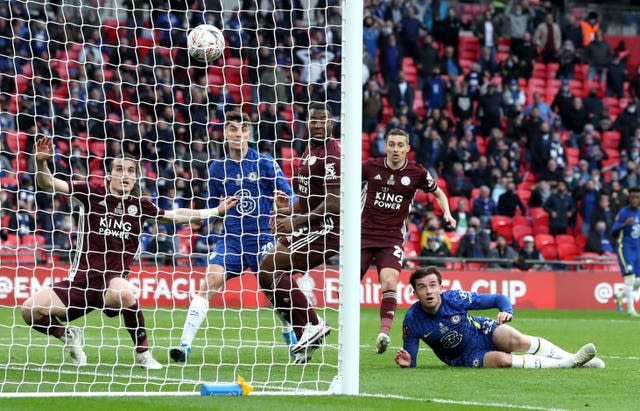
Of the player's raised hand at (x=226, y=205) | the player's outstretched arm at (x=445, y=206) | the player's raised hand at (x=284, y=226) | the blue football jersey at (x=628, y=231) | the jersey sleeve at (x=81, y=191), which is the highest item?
the jersey sleeve at (x=81, y=191)

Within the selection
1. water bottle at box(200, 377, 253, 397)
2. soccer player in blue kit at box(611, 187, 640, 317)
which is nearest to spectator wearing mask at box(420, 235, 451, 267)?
soccer player in blue kit at box(611, 187, 640, 317)

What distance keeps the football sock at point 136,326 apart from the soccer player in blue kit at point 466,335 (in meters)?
2.05

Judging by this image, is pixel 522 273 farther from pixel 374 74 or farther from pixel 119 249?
pixel 119 249

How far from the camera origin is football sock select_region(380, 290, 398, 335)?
10.7 meters

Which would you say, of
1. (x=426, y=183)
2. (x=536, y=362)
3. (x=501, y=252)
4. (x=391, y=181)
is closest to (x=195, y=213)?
(x=391, y=181)

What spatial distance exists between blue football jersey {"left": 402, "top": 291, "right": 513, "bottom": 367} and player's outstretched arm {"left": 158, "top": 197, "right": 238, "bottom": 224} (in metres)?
1.69

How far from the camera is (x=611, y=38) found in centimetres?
3241

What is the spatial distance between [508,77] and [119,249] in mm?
20190

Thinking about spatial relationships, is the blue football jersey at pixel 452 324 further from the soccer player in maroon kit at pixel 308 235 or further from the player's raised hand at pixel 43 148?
the player's raised hand at pixel 43 148

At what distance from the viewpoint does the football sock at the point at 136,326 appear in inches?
385

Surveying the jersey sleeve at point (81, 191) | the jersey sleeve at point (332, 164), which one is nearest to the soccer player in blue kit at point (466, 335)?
the jersey sleeve at point (332, 164)

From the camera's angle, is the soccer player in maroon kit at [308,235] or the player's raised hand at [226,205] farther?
the soccer player in maroon kit at [308,235]

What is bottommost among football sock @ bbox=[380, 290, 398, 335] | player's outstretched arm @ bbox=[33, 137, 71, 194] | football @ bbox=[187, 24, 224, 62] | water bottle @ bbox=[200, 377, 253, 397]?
football sock @ bbox=[380, 290, 398, 335]

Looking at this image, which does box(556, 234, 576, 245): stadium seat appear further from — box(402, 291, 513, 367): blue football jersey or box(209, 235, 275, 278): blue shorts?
box(402, 291, 513, 367): blue football jersey
